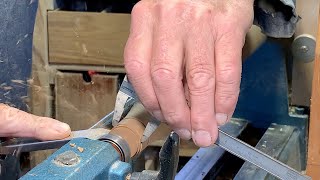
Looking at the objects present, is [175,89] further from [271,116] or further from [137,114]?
[271,116]

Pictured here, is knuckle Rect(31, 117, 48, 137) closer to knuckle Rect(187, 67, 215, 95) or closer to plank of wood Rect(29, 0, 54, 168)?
knuckle Rect(187, 67, 215, 95)

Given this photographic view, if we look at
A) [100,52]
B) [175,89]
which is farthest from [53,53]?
[175,89]

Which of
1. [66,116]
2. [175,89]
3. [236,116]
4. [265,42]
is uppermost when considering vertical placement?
[175,89]

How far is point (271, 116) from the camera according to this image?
3.94ft

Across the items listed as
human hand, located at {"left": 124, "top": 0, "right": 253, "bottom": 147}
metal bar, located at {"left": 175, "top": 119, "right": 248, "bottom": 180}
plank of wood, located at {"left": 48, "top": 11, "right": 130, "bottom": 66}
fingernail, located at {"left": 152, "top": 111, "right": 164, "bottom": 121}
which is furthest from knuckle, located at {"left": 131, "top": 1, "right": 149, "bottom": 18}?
plank of wood, located at {"left": 48, "top": 11, "right": 130, "bottom": 66}

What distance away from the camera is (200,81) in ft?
2.04

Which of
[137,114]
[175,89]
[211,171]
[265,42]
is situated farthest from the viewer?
[265,42]

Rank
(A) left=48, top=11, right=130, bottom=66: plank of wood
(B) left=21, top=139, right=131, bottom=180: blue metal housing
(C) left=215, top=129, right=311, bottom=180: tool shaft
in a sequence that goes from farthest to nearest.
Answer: (A) left=48, top=11, right=130, bottom=66: plank of wood → (C) left=215, top=129, right=311, bottom=180: tool shaft → (B) left=21, top=139, right=131, bottom=180: blue metal housing

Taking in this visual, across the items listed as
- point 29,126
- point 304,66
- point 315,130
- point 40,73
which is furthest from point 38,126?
point 40,73

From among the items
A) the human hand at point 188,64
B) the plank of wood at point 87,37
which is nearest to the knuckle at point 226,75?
the human hand at point 188,64

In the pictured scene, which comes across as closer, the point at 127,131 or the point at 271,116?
the point at 127,131

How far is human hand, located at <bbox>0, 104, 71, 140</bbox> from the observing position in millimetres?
751

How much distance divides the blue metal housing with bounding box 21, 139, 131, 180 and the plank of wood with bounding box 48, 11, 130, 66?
0.72m

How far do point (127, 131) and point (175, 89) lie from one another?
117 mm
